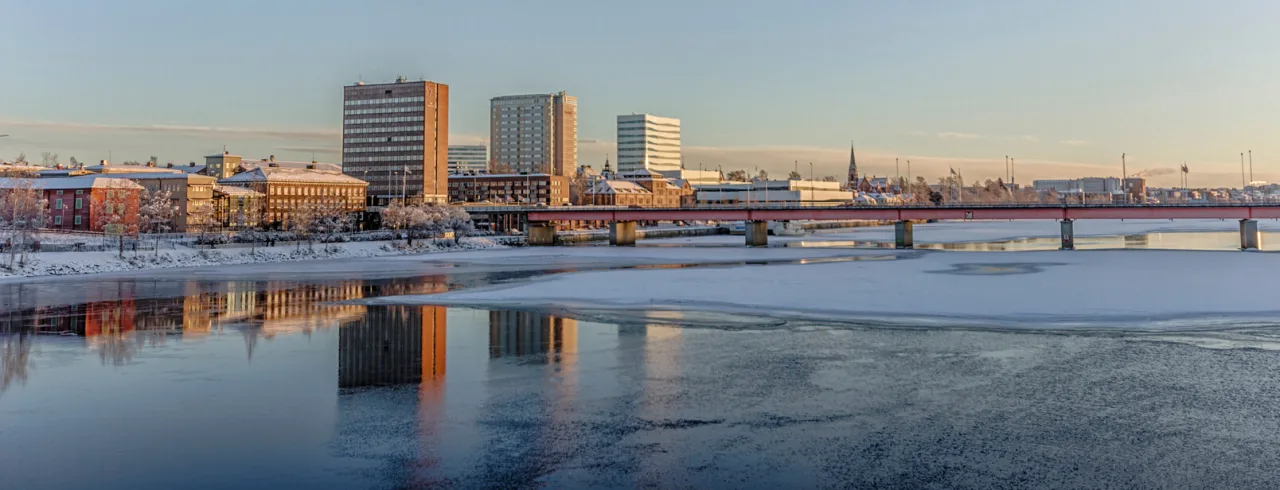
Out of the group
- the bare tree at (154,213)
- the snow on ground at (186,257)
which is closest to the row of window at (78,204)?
the bare tree at (154,213)

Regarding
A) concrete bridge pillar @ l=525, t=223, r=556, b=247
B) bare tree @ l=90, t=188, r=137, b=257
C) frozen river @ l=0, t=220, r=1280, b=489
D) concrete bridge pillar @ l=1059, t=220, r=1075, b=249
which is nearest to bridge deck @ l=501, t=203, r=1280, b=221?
concrete bridge pillar @ l=525, t=223, r=556, b=247

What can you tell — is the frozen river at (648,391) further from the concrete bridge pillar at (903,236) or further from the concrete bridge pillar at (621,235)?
the concrete bridge pillar at (621,235)

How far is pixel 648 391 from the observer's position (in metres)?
19.9

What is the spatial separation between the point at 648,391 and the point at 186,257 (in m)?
67.6

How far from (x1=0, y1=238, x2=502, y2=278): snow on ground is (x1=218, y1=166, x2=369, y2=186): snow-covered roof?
5896 cm

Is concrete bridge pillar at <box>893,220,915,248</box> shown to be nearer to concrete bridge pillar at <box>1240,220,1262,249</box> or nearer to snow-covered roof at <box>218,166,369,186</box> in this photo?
concrete bridge pillar at <box>1240,220,1262,249</box>

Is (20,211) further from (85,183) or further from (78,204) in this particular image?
(85,183)

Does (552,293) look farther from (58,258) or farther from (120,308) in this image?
(58,258)

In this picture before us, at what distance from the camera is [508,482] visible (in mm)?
12977

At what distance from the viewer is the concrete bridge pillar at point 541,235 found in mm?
123125

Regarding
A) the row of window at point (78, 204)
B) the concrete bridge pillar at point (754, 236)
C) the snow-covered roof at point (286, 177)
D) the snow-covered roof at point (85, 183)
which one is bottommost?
the concrete bridge pillar at point (754, 236)

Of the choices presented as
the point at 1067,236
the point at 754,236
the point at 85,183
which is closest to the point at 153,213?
the point at 85,183

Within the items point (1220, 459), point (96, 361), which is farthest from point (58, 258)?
point (1220, 459)

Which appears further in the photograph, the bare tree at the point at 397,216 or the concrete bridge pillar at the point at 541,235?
the bare tree at the point at 397,216
